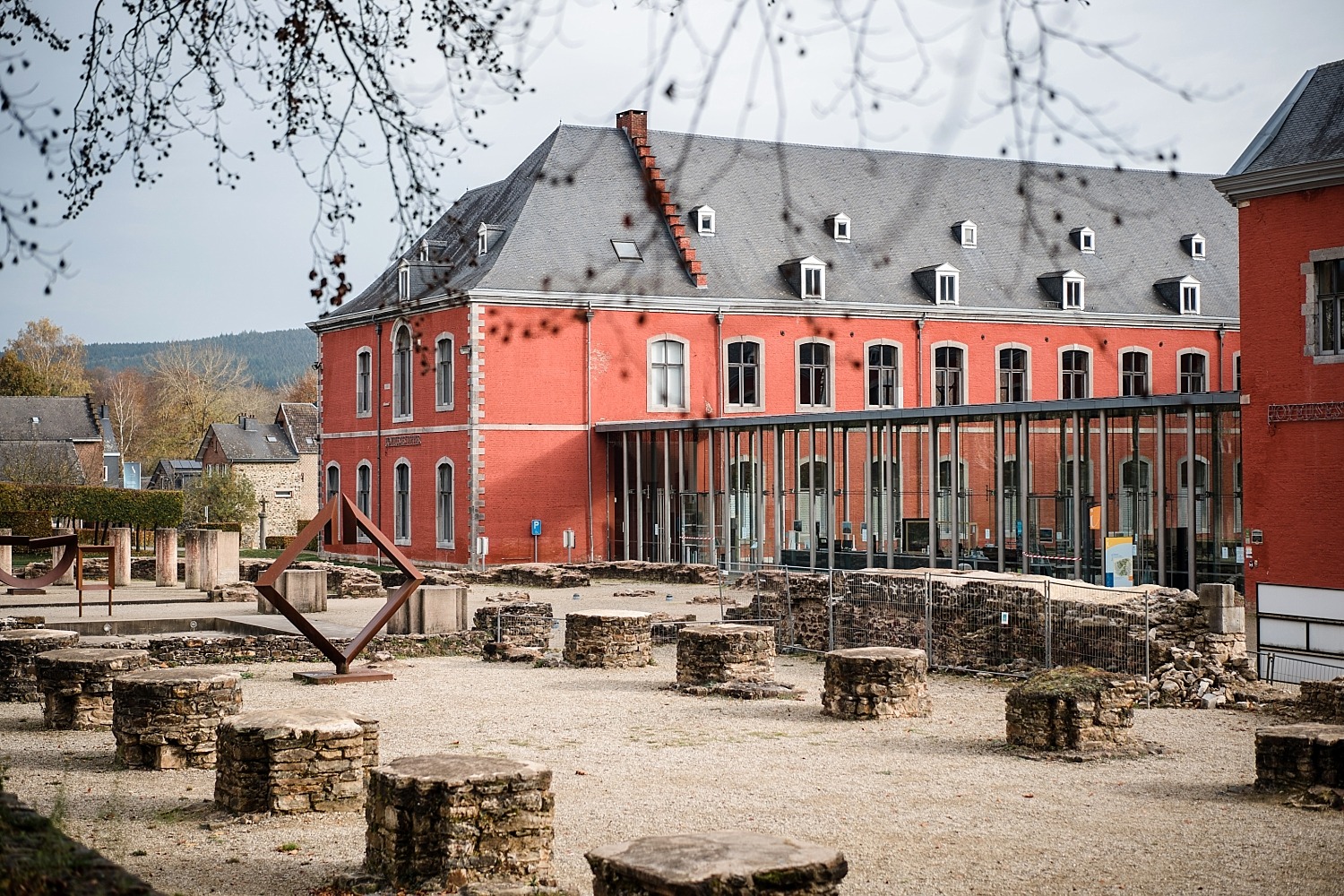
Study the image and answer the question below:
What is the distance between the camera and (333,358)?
4650cm

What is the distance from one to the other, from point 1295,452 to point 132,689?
15286mm

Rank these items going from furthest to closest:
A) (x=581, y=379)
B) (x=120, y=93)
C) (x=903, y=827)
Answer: (x=581, y=379) → (x=903, y=827) → (x=120, y=93)

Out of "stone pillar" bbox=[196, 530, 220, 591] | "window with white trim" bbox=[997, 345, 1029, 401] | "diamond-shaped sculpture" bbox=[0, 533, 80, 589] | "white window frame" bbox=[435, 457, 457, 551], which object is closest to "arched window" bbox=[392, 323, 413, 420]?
"white window frame" bbox=[435, 457, 457, 551]

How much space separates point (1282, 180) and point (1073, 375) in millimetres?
26954

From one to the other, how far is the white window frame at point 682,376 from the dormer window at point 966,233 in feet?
36.9

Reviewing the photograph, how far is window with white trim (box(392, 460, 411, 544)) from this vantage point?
138 feet

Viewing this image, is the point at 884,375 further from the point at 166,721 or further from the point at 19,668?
the point at 166,721

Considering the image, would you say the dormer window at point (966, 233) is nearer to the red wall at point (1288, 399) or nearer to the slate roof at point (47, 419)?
the red wall at point (1288, 399)

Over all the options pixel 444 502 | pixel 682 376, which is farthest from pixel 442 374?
pixel 682 376

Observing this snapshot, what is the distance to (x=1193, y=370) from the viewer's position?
47562mm

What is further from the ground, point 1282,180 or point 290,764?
point 1282,180

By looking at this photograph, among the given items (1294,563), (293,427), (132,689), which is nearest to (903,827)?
(132,689)

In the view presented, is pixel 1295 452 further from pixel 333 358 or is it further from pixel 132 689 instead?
pixel 333 358

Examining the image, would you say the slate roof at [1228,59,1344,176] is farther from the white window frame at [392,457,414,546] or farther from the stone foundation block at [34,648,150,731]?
the white window frame at [392,457,414,546]
